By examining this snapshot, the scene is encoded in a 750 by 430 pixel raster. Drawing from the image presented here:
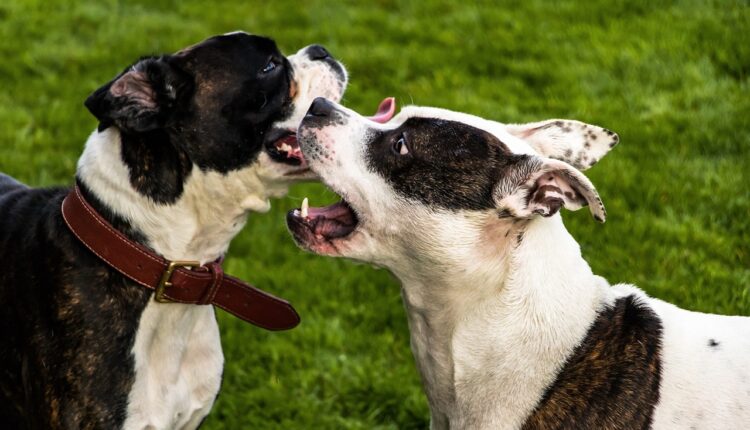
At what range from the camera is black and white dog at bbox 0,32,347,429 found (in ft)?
14.6

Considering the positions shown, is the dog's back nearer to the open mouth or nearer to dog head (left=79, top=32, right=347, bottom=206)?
dog head (left=79, top=32, right=347, bottom=206)

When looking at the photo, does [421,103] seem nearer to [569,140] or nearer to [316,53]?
[316,53]

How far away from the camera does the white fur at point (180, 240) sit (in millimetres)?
4496

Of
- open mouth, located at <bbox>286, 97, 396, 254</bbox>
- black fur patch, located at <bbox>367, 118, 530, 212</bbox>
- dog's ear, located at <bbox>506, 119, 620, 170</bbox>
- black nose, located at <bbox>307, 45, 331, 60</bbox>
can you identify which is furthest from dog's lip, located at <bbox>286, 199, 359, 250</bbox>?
black nose, located at <bbox>307, 45, 331, 60</bbox>

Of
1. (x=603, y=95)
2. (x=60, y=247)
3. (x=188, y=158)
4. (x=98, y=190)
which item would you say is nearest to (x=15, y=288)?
(x=60, y=247)

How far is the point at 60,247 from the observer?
14.8 ft

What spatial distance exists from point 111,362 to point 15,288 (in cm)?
58

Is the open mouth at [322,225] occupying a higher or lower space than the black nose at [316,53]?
lower

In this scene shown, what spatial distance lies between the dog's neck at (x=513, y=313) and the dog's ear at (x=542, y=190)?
11 centimetres

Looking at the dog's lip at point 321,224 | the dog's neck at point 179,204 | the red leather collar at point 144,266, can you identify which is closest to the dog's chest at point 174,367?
the red leather collar at point 144,266

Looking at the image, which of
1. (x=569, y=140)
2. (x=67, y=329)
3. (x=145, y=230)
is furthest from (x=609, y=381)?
(x=67, y=329)

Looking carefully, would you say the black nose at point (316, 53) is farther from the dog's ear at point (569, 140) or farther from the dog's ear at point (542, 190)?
the dog's ear at point (542, 190)

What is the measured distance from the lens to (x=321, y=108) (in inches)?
177

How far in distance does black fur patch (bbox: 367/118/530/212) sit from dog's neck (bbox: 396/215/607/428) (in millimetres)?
175
